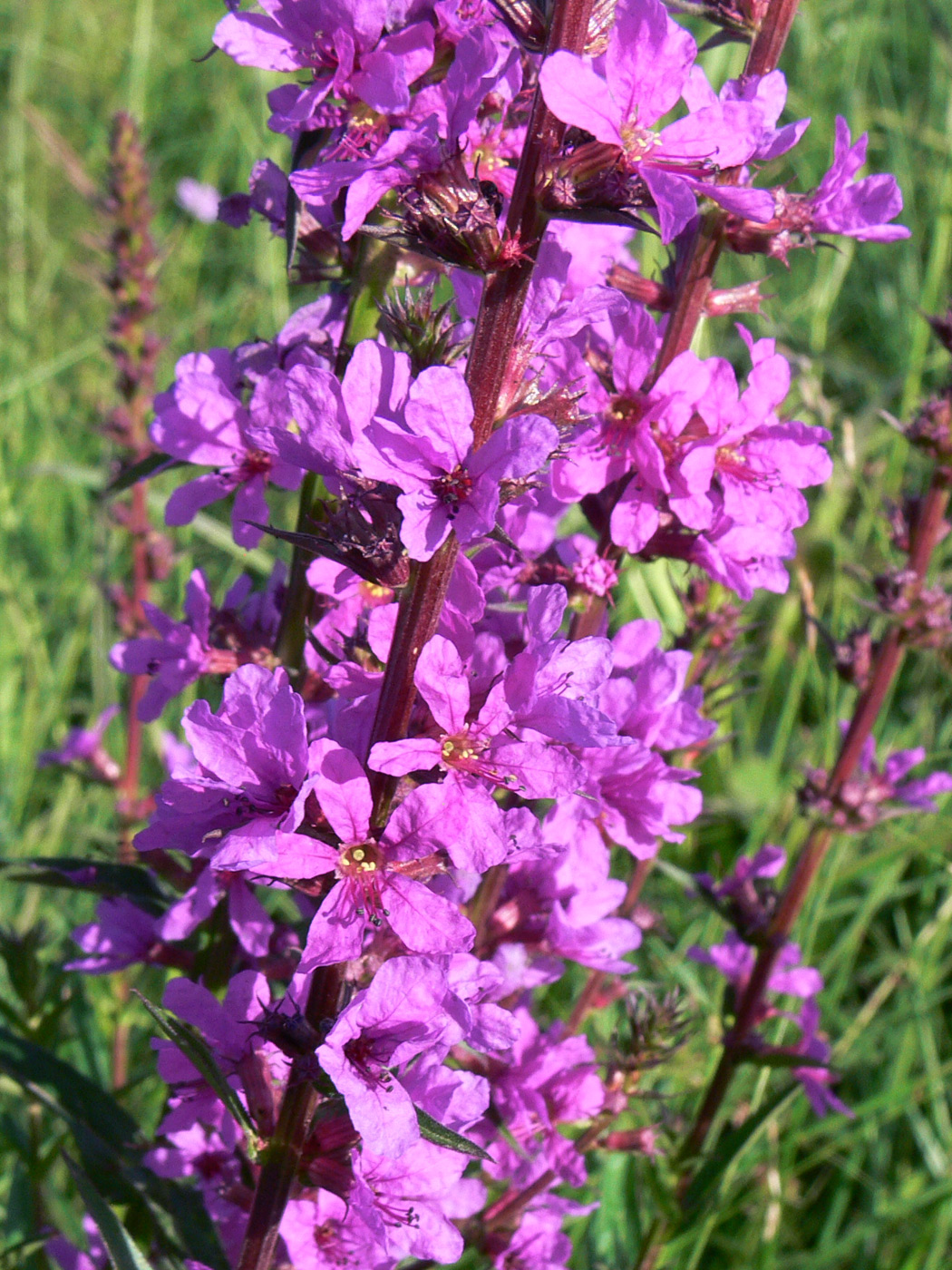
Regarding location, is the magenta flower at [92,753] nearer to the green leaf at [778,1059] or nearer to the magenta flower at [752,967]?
the magenta flower at [752,967]

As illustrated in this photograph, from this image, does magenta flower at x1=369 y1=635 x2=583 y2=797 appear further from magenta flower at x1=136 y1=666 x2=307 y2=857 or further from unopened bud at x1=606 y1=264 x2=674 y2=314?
unopened bud at x1=606 y1=264 x2=674 y2=314

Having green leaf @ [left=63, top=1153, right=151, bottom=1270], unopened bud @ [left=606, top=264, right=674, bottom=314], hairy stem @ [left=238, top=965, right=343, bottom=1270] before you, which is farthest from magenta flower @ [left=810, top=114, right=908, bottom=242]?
green leaf @ [left=63, top=1153, right=151, bottom=1270]

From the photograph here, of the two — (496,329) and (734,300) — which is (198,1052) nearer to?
(496,329)

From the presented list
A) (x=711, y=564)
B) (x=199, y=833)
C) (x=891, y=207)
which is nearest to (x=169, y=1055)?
(x=199, y=833)

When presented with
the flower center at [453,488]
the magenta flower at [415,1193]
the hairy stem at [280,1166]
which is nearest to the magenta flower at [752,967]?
the magenta flower at [415,1193]

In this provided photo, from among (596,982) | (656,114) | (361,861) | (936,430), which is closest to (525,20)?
(656,114)
